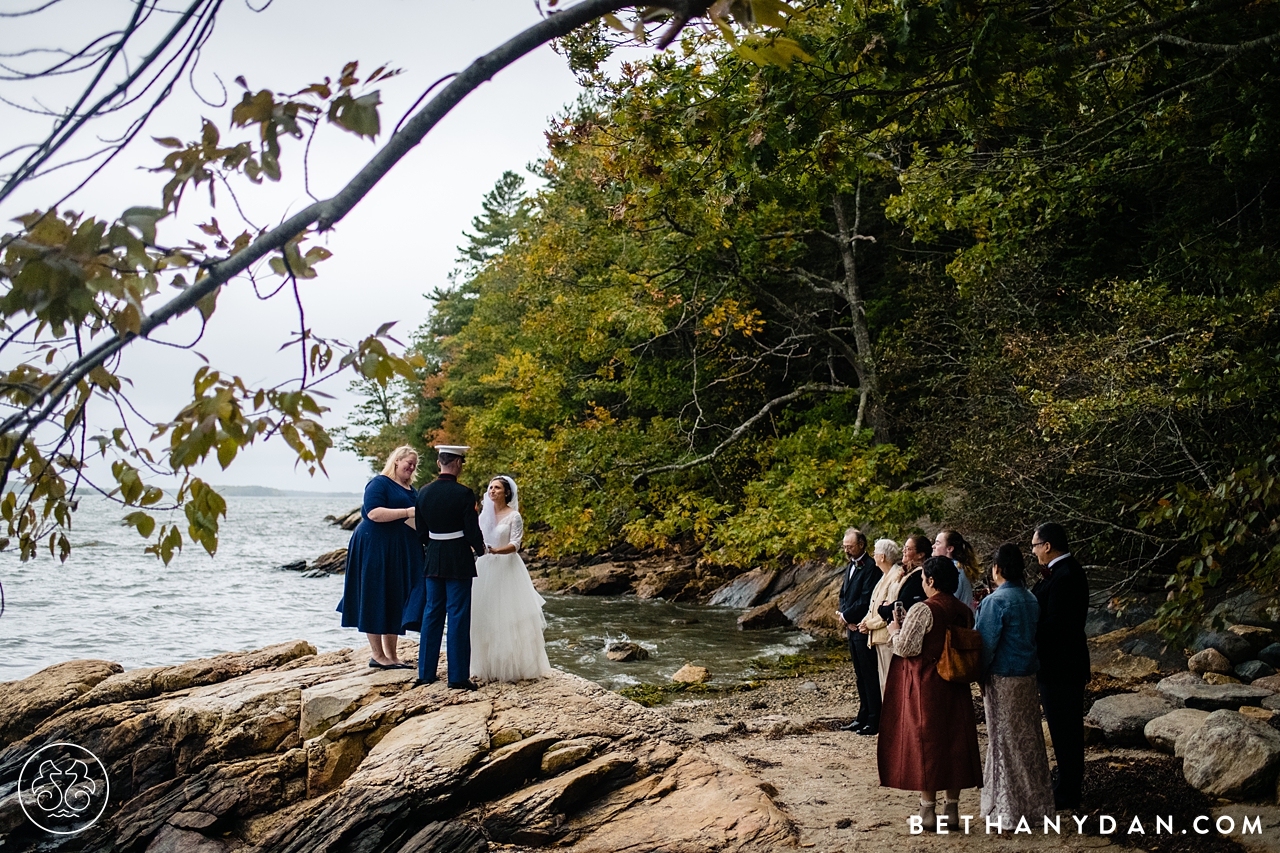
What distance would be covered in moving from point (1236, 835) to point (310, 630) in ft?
68.2

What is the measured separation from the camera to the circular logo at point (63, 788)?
331 inches

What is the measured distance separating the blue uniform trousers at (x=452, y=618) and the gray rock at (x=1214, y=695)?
6.56 meters

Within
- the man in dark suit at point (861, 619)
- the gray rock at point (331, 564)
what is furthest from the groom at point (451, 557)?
the gray rock at point (331, 564)

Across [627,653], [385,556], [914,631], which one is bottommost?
[627,653]

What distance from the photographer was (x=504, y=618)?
827cm

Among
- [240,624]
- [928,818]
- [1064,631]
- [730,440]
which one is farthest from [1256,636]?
[240,624]

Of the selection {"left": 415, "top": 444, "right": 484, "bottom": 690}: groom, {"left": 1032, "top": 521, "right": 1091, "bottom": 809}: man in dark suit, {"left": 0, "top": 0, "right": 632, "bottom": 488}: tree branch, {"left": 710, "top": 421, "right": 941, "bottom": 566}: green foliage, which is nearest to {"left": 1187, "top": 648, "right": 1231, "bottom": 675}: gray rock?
{"left": 1032, "top": 521, "right": 1091, "bottom": 809}: man in dark suit

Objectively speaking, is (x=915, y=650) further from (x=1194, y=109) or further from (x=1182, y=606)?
(x=1194, y=109)

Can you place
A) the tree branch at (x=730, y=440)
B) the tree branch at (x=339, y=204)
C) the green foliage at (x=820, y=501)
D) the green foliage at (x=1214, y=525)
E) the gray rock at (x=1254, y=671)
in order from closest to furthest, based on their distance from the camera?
1. the tree branch at (x=339, y=204)
2. the green foliage at (x=1214, y=525)
3. the gray rock at (x=1254, y=671)
4. the green foliage at (x=820, y=501)
5. the tree branch at (x=730, y=440)

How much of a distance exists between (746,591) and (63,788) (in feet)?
52.9

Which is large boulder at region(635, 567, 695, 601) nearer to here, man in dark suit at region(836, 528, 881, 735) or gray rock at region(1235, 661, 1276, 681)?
man in dark suit at region(836, 528, 881, 735)

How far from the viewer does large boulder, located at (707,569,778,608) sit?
72.5 feet

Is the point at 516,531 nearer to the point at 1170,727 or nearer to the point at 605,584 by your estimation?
the point at 1170,727

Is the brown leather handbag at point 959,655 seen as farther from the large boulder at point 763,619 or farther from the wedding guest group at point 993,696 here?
the large boulder at point 763,619
